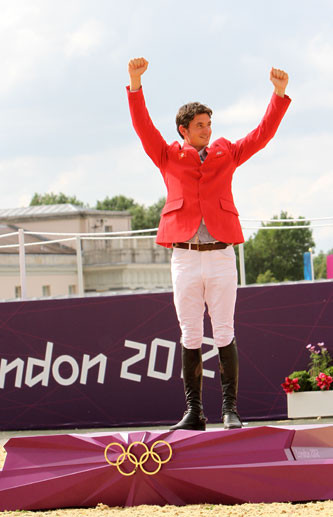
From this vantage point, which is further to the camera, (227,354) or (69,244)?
(69,244)

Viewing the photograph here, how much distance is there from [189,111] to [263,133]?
44 centimetres

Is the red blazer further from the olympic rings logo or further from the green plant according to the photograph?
the green plant

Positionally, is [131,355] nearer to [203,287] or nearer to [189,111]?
[203,287]

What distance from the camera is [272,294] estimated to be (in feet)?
29.3

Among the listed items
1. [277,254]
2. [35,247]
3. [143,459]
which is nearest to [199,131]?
[143,459]

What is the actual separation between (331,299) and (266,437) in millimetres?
4524

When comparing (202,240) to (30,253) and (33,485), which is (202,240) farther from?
(30,253)

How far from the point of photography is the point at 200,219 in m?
4.81

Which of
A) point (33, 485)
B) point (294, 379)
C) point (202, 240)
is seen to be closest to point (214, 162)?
point (202, 240)

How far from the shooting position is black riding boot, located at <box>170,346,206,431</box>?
4922mm

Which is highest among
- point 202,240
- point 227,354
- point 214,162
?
point 214,162

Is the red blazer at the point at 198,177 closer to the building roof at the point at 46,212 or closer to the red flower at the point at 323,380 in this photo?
the red flower at the point at 323,380

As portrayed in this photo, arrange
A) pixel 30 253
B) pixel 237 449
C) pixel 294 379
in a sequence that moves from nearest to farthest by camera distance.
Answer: pixel 237 449 < pixel 294 379 < pixel 30 253

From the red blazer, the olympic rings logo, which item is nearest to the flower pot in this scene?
the red blazer
